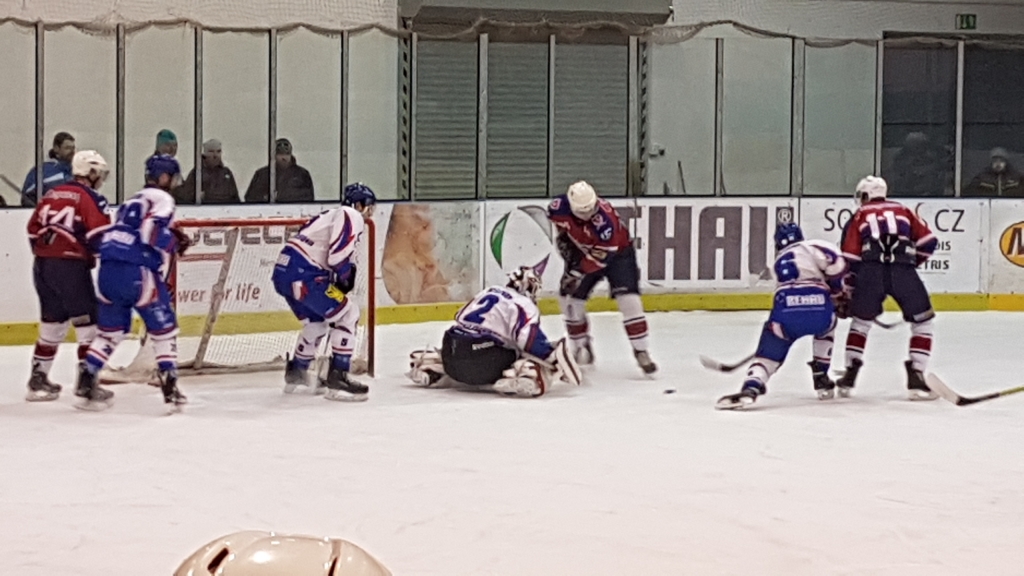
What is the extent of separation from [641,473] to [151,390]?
2.79 meters

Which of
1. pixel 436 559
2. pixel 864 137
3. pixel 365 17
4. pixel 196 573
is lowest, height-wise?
pixel 436 559

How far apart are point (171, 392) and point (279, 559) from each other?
488 cm

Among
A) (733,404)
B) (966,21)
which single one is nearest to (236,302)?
(733,404)

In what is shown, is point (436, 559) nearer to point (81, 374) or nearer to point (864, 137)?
point (81, 374)

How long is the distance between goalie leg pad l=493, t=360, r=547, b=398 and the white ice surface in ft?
0.21

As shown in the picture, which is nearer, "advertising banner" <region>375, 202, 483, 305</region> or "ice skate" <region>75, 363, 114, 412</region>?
"ice skate" <region>75, 363, 114, 412</region>

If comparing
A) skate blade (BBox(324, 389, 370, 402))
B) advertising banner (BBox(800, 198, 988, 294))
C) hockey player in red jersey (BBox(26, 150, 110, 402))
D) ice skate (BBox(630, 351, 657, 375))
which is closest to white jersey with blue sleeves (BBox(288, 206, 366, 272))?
skate blade (BBox(324, 389, 370, 402))

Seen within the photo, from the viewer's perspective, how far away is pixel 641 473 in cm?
504

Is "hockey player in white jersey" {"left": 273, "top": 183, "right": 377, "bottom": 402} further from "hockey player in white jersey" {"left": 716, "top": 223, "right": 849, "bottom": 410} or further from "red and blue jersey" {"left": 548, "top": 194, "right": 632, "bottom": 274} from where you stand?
"hockey player in white jersey" {"left": 716, "top": 223, "right": 849, "bottom": 410}

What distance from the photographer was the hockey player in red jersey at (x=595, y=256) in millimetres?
7500

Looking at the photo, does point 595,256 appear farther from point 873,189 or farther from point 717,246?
point 717,246

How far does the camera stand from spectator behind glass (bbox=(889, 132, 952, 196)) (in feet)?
40.3

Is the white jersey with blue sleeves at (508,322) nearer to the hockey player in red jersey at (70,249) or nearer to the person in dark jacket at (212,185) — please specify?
the hockey player in red jersey at (70,249)

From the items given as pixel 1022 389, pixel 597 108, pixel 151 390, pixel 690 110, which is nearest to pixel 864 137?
pixel 690 110
